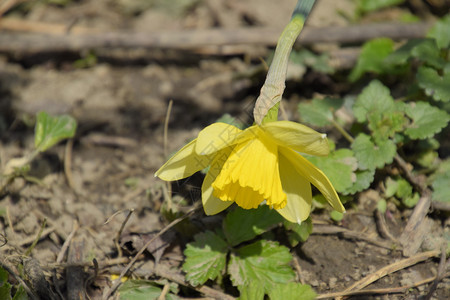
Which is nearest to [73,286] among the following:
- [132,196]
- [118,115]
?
[132,196]

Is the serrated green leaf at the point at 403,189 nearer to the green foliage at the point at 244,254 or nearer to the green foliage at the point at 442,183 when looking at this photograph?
the green foliage at the point at 442,183

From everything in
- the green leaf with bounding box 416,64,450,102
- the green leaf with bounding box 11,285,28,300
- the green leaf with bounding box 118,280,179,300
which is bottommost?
the green leaf with bounding box 118,280,179,300

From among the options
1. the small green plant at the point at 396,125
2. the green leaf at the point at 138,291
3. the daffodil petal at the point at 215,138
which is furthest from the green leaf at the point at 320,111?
the green leaf at the point at 138,291

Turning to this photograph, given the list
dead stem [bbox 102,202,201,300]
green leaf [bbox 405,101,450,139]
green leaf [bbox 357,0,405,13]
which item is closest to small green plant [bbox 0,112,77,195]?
dead stem [bbox 102,202,201,300]

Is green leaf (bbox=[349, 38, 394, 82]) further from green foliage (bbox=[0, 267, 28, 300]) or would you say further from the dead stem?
green foliage (bbox=[0, 267, 28, 300])

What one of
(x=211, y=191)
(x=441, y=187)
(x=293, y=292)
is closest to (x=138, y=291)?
(x=211, y=191)

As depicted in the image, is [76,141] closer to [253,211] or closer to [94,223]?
[94,223]

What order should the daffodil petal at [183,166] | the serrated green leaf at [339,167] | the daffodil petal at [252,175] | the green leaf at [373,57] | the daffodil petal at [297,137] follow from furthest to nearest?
1. the green leaf at [373,57]
2. the serrated green leaf at [339,167]
3. the daffodil petal at [183,166]
4. the daffodil petal at [252,175]
5. the daffodil petal at [297,137]
